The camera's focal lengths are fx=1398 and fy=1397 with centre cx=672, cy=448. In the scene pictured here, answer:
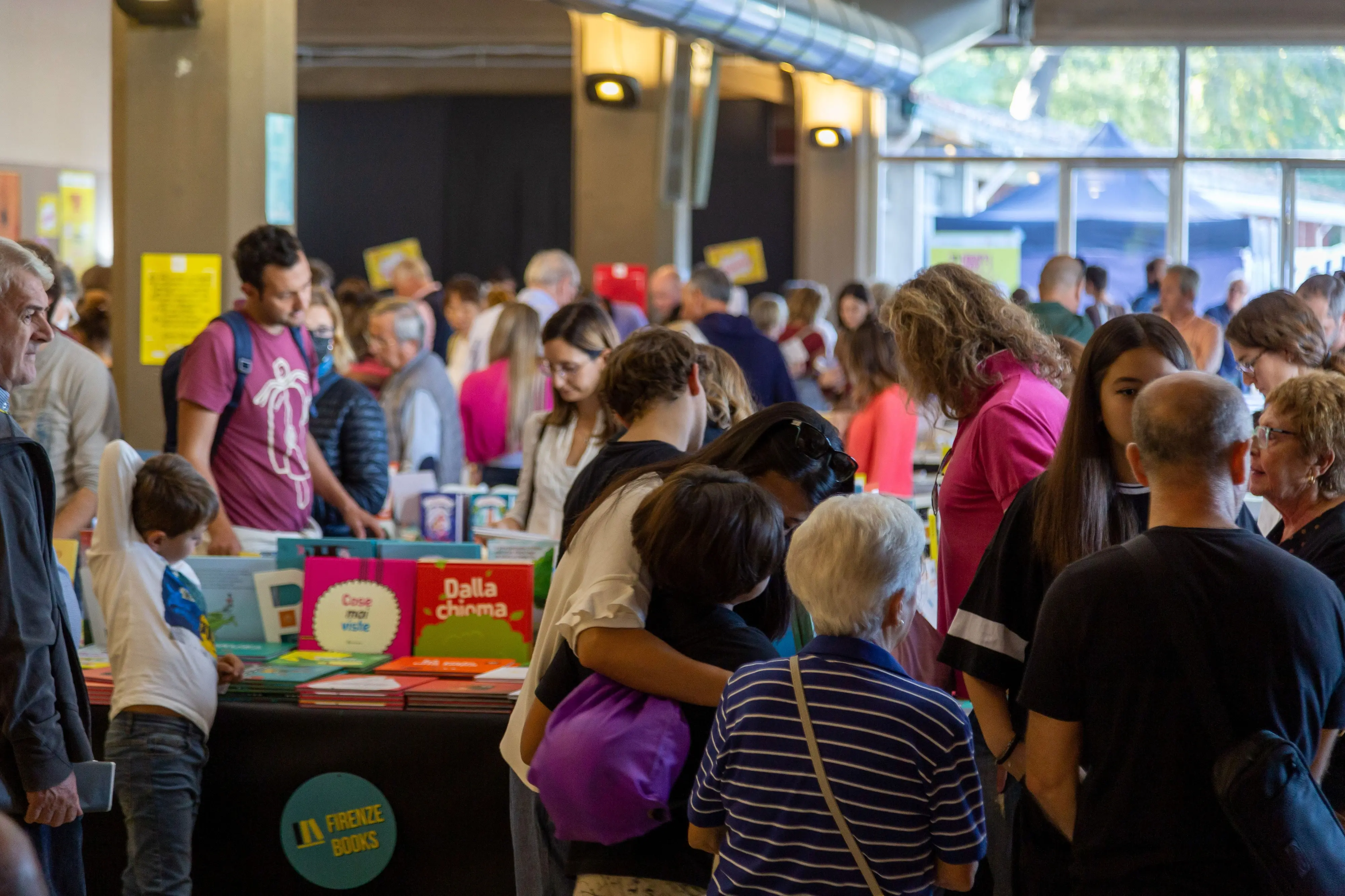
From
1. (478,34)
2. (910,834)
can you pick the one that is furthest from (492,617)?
(478,34)

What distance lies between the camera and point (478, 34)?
550 inches

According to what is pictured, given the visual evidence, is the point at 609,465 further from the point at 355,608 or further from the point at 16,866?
the point at 16,866

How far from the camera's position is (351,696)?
3.27 m

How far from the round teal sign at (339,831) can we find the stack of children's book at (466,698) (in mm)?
242

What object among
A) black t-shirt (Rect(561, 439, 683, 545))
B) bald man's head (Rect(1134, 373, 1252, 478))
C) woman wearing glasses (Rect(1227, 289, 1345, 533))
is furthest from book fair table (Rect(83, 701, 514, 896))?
woman wearing glasses (Rect(1227, 289, 1345, 533))

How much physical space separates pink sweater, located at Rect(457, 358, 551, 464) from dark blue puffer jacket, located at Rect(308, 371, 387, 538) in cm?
84

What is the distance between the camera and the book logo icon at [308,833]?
10.8ft

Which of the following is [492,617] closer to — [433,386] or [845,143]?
[433,386]

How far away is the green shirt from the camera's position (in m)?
6.14

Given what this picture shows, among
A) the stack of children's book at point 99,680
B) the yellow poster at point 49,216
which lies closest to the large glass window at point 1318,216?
the yellow poster at point 49,216

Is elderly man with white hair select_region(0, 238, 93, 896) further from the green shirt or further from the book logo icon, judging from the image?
the green shirt

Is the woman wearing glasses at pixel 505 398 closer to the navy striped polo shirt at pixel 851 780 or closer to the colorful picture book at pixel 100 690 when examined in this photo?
the colorful picture book at pixel 100 690

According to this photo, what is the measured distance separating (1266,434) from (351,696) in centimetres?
206

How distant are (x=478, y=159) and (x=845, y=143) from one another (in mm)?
4132
